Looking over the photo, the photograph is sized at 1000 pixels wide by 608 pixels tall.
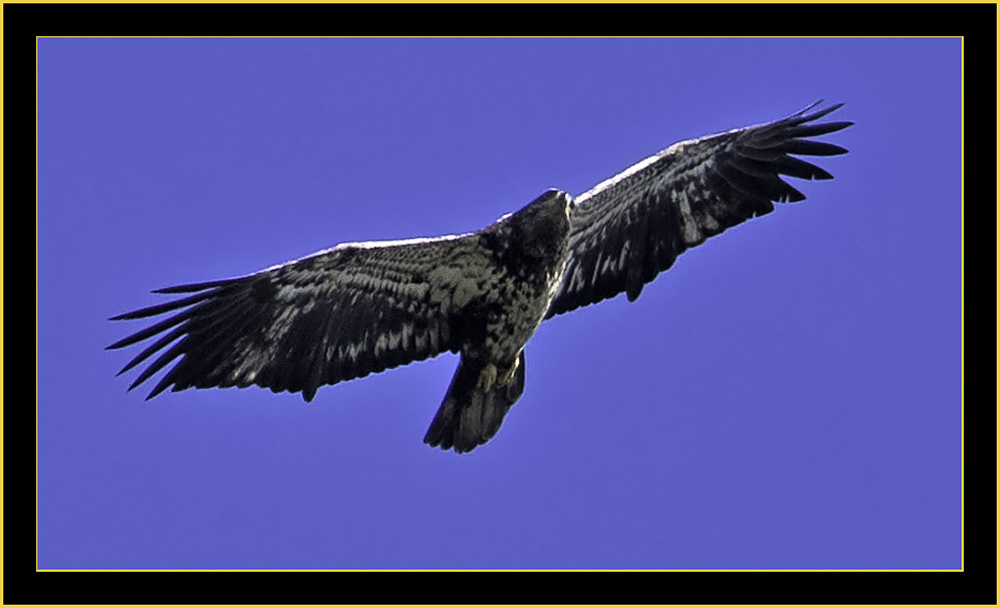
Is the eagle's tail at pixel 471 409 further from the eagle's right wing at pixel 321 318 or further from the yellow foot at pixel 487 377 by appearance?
the eagle's right wing at pixel 321 318

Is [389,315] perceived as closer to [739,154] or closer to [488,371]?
[488,371]

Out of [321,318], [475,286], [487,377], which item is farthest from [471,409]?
[321,318]

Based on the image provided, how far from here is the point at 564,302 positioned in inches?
581

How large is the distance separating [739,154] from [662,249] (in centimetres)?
94

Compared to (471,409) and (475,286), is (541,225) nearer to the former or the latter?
(475,286)

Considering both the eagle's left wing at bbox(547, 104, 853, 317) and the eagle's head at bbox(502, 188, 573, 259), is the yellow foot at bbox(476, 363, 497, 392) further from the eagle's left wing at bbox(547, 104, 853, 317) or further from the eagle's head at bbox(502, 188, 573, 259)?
the eagle's left wing at bbox(547, 104, 853, 317)

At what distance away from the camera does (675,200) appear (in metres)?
14.5

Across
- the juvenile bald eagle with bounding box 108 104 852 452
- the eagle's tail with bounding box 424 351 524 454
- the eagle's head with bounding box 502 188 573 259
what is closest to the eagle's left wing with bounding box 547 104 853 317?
the juvenile bald eagle with bounding box 108 104 852 452

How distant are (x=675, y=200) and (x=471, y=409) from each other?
7.68 feet

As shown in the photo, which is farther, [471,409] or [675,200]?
[675,200]

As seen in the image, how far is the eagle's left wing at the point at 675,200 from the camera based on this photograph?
14219mm

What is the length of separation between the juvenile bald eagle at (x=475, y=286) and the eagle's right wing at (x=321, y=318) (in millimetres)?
11

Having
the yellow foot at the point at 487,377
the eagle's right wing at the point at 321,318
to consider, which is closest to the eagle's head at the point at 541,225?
the eagle's right wing at the point at 321,318

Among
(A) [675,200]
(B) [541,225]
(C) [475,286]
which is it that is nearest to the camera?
(B) [541,225]
